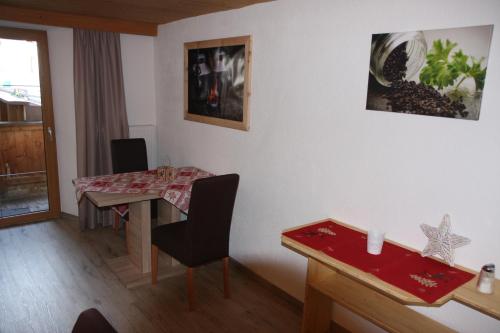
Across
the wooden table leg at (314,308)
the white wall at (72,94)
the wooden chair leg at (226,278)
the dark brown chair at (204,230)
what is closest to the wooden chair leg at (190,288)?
the dark brown chair at (204,230)

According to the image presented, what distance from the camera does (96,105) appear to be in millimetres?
3977

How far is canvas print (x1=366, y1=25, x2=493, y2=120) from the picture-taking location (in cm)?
168

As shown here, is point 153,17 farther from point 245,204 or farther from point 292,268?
point 292,268

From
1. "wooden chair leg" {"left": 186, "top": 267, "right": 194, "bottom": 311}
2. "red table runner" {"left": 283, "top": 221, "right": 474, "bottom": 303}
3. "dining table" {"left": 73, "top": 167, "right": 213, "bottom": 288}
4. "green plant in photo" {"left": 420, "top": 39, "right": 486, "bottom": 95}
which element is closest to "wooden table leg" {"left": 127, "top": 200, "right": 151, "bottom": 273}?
"dining table" {"left": 73, "top": 167, "right": 213, "bottom": 288}

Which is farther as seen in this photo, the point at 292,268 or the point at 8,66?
the point at 8,66

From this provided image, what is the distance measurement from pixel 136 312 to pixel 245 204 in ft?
3.89

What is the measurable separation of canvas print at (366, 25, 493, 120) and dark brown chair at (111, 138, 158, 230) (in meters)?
2.60

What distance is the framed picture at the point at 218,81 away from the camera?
9.92 ft

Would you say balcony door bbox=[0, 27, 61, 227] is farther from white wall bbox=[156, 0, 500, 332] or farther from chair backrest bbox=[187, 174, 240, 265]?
chair backrest bbox=[187, 174, 240, 265]

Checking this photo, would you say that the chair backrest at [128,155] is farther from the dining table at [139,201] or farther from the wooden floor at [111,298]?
the wooden floor at [111,298]

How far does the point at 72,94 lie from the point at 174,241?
7.61ft

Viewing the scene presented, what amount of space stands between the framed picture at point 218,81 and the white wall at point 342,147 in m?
0.09

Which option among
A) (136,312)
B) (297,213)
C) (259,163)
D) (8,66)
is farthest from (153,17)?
(136,312)

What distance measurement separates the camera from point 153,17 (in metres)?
3.63
